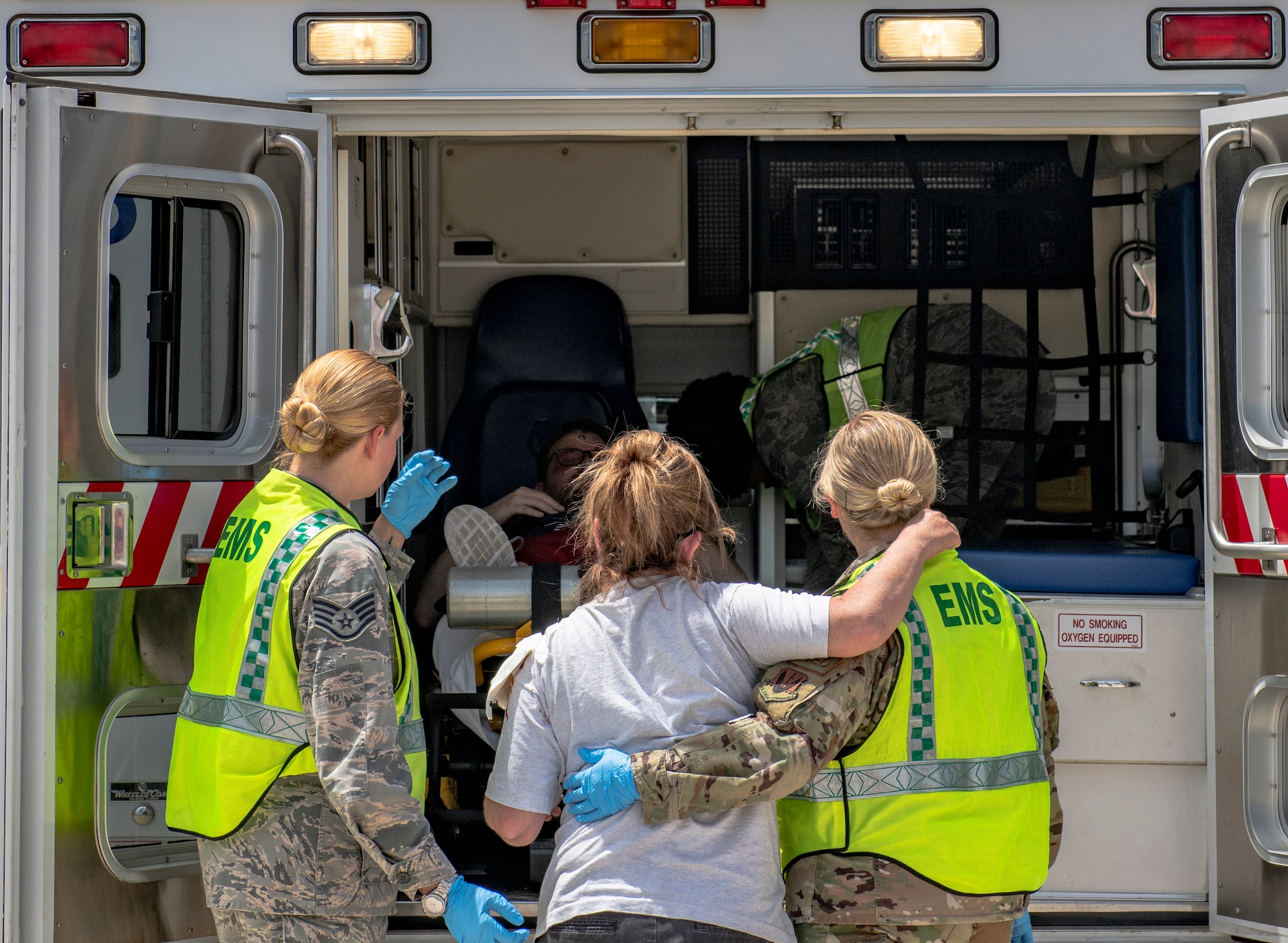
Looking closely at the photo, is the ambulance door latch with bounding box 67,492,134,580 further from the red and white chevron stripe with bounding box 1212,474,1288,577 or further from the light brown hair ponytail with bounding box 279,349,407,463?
the red and white chevron stripe with bounding box 1212,474,1288,577

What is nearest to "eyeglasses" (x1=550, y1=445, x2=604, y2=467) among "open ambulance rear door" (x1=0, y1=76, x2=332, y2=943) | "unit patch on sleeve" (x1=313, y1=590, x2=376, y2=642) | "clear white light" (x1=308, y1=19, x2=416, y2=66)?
"open ambulance rear door" (x1=0, y1=76, x2=332, y2=943)

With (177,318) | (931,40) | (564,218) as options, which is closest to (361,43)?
(177,318)

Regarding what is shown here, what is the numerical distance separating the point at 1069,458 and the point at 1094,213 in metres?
0.78

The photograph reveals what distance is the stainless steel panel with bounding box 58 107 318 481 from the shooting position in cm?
224

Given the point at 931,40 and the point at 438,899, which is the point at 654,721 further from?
the point at 931,40

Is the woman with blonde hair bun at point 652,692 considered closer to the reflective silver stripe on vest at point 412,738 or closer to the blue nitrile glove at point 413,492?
the reflective silver stripe on vest at point 412,738

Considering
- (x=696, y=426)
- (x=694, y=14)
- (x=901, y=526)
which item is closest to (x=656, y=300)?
(x=696, y=426)

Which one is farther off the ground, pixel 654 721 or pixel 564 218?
pixel 564 218

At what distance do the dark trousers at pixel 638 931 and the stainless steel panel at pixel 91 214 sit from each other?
1.33 metres

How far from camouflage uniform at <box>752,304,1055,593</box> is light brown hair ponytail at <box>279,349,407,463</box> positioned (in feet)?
5.87

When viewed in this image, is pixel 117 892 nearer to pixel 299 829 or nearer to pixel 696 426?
pixel 299 829

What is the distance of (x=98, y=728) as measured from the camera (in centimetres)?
228

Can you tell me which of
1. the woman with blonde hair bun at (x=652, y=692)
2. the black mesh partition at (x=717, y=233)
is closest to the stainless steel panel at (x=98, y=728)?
the woman with blonde hair bun at (x=652, y=692)

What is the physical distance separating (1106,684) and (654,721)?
1427 mm
